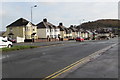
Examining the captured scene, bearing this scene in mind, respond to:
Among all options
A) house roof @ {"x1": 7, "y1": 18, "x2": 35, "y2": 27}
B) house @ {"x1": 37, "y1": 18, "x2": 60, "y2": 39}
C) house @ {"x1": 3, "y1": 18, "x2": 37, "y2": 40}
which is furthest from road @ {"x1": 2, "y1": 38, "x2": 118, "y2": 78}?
house @ {"x1": 37, "y1": 18, "x2": 60, "y2": 39}

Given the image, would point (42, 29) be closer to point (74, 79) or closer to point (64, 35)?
point (64, 35)

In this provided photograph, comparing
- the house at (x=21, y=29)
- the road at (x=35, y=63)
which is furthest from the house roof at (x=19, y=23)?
the road at (x=35, y=63)

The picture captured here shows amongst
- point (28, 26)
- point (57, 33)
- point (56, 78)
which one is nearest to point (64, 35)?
point (57, 33)

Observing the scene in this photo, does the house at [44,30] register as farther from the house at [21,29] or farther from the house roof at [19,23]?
the house roof at [19,23]

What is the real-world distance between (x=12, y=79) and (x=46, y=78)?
142 cm

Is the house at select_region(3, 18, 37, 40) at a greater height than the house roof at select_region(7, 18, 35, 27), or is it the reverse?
the house roof at select_region(7, 18, 35, 27)

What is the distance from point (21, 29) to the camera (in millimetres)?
69625

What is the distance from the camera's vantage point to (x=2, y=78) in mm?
7945

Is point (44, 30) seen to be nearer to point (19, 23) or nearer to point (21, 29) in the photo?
point (19, 23)

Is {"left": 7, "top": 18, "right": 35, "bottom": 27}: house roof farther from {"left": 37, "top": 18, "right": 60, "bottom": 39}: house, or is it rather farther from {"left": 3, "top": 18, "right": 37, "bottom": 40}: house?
{"left": 37, "top": 18, "right": 60, "bottom": 39}: house

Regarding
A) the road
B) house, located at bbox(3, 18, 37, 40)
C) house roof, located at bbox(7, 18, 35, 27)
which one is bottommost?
the road

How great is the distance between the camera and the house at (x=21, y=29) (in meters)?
69.7

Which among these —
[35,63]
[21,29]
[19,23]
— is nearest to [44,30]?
[19,23]

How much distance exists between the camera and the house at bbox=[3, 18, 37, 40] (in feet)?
229
